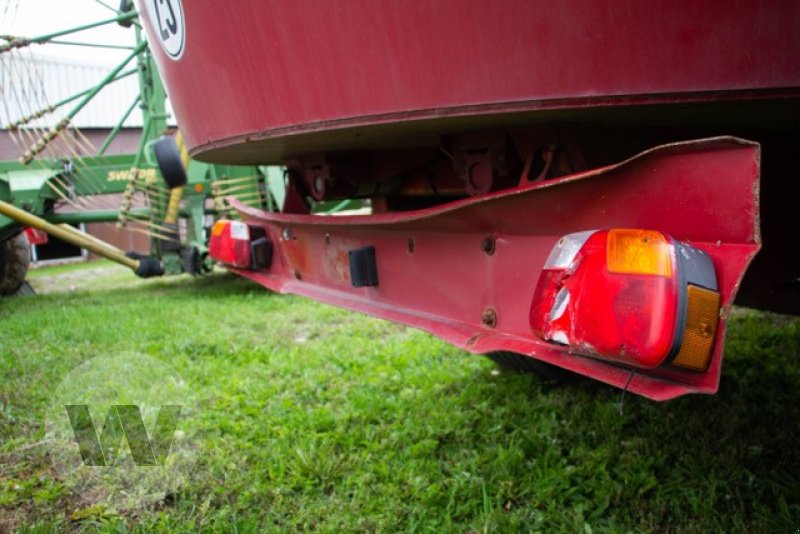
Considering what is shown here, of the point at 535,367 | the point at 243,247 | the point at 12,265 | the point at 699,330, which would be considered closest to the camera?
the point at 699,330

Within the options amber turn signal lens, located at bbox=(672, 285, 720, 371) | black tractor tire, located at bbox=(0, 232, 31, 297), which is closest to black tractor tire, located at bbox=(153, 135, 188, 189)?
amber turn signal lens, located at bbox=(672, 285, 720, 371)

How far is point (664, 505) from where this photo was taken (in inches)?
70.6

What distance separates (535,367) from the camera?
2.66m

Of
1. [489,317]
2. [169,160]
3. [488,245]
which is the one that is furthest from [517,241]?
[169,160]

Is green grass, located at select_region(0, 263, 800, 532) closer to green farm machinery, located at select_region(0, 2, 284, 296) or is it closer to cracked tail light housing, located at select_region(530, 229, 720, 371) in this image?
cracked tail light housing, located at select_region(530, 229, 720, 371)

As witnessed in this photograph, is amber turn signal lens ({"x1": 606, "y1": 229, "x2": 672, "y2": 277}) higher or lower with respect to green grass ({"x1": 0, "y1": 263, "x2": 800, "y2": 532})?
higher

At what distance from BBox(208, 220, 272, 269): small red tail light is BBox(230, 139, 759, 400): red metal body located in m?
0.10

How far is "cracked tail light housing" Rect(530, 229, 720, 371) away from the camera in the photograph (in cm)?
101

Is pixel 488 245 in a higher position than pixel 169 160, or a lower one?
lower

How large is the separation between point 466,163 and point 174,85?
2.86 feet

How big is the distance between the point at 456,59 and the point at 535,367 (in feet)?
5.62

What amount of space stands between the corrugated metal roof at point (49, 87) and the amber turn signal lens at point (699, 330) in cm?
274

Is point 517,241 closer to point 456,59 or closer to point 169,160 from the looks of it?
point 456,59

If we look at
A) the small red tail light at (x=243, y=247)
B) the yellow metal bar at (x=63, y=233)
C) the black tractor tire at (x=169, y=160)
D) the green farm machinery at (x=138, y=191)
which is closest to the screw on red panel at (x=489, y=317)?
the small red tail light at (x=243, y=247)
